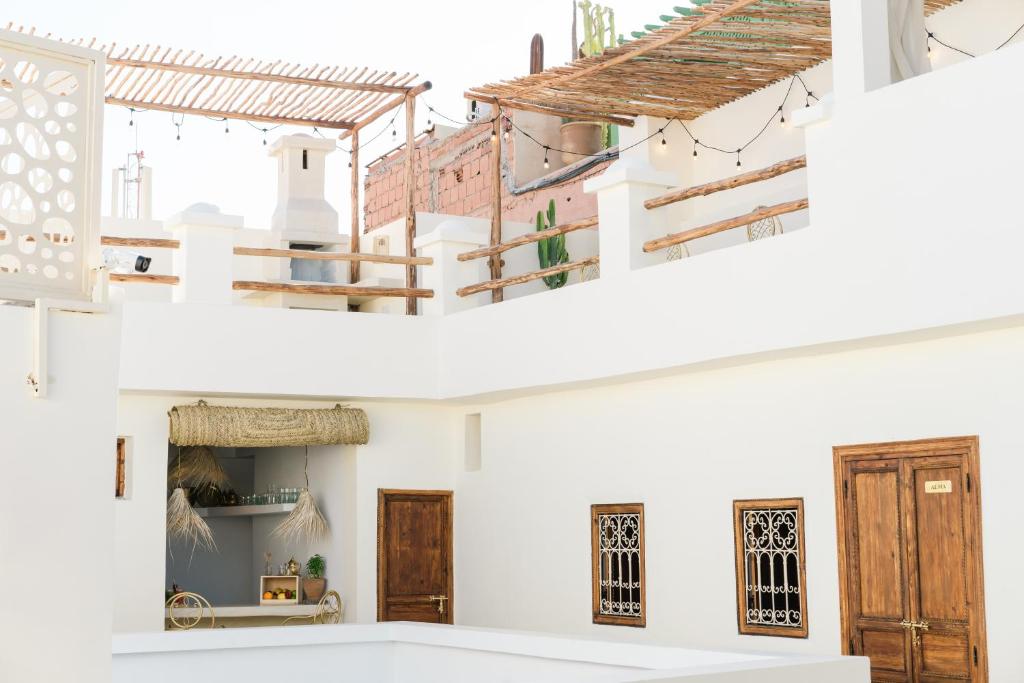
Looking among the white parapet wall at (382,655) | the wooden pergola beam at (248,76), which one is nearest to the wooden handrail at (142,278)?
the wooden pergola beam at (248,76)

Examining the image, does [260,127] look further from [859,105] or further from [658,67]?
[859,105]

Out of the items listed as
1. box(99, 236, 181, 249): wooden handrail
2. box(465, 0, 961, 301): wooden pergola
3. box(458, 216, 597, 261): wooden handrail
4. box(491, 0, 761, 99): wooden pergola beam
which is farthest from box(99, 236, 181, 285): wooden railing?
Answer: box(491, 0, 761, 99): wooden pergola beam

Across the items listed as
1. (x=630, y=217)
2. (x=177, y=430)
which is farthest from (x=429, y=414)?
(x=630, y=217)

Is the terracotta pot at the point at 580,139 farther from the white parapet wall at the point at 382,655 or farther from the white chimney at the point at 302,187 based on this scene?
the white parapet wall at the point at 382,655

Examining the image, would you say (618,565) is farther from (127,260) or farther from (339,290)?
(127,260)

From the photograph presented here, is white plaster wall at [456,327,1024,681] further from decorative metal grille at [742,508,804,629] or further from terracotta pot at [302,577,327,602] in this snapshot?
terracotta pot at [302,577,327,602]

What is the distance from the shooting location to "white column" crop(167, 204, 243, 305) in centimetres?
1135

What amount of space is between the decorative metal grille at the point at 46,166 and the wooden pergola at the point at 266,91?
236 inches

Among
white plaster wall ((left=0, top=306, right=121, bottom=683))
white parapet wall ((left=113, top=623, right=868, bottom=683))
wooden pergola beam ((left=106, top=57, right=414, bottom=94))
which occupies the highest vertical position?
wooden pergola beam ((left=106, top=57, right=414, bottom=94))

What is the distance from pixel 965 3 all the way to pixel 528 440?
5.09 metres

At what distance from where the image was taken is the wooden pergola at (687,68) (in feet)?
34.7

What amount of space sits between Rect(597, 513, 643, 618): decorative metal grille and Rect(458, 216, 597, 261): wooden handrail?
2356 mm

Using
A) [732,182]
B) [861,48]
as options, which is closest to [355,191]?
[732,182]

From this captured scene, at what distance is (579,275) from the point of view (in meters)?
14.8
